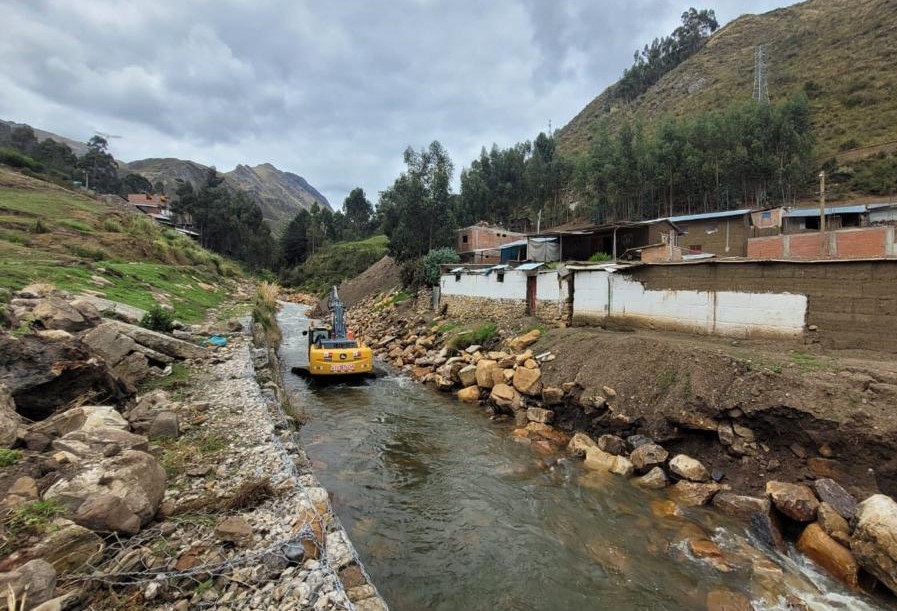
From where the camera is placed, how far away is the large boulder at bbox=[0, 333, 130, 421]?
20.1ft

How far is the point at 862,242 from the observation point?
64.4 feet

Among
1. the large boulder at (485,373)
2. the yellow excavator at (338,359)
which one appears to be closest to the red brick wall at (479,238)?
the yellow excavator at (338,359)

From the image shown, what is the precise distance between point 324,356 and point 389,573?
1068cm

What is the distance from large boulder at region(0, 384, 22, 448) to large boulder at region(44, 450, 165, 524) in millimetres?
1271

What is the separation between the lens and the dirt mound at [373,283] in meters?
41.4

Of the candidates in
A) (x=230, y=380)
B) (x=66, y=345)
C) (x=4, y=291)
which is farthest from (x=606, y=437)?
(x=4, y=291)

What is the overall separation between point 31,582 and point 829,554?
9961 millimetres

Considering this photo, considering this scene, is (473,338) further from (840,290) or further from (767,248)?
(767,248)

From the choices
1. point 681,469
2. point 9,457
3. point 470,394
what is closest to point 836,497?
point 681,469

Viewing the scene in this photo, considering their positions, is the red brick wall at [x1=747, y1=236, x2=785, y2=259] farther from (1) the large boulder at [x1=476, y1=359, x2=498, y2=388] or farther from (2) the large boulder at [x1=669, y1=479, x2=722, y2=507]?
(2) the large boulder at [x1=669, y1=479, x2=722, y2=507]

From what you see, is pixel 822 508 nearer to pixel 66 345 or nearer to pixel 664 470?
pixel 664 470

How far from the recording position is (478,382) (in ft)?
48.1

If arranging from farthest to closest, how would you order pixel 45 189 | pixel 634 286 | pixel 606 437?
1. pixel 45 189
2. pixel 634 286
3. pixel 606 437

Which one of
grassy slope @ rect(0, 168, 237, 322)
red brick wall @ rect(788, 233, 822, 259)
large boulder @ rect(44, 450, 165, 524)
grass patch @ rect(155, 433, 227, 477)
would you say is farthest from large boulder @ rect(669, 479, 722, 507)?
red brick wall @ rect(788, 233, 822, 259)
